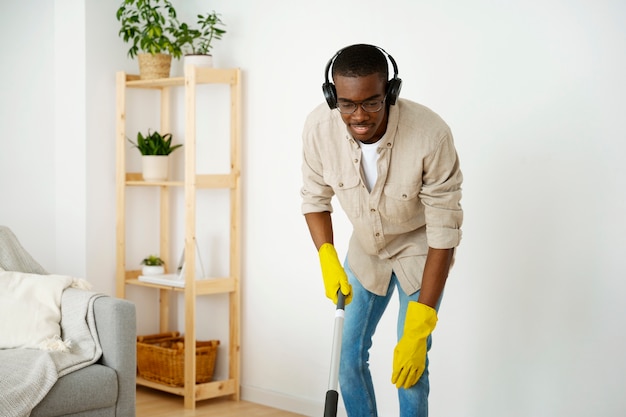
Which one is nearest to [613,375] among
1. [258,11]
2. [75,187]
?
[258,11]

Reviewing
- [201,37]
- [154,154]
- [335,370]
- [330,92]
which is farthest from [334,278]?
[201,37]

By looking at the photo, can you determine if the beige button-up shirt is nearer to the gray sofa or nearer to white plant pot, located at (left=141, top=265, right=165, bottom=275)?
the gray sofa

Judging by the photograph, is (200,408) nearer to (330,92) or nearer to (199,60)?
(199,60)

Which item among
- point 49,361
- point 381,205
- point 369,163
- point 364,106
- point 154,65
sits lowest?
point 49,361

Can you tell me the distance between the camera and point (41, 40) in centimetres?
389

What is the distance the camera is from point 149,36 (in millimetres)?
3717

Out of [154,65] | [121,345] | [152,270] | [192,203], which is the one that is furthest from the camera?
[152,270]

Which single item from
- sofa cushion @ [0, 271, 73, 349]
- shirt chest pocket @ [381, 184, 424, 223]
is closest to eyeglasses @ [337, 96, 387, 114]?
shirt chest pocket @ [381, 184, 424, 223]

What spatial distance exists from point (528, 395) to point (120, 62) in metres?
2.41

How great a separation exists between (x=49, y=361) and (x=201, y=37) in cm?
183

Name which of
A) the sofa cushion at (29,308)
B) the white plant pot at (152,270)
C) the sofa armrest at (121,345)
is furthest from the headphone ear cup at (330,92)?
the white plant pot at (152,270)

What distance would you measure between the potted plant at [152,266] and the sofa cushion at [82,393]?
1206 millimetres

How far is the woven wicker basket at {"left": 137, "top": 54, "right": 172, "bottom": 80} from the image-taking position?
3809mm

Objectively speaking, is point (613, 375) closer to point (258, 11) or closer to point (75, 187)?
point (258, 11)
